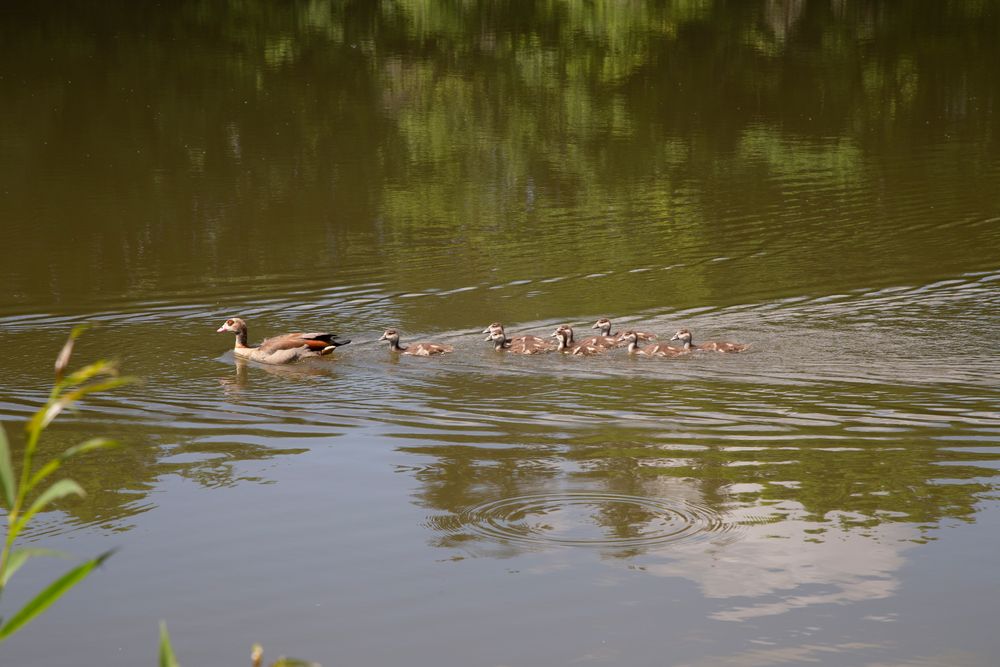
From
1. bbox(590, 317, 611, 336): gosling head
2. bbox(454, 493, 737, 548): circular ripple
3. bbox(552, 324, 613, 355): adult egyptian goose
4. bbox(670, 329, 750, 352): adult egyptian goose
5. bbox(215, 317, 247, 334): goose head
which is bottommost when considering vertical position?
bbox(454, 493, 737, 548): circular ripple

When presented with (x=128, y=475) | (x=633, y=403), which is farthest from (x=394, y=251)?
(x=128, y=475)

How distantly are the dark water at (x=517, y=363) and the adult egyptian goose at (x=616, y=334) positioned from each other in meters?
0.20

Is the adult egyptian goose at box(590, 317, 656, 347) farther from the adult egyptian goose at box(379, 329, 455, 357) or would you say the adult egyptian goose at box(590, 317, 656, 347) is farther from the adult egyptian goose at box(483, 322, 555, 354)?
the adult egyptian goose at box(379, 329, 455, 357)

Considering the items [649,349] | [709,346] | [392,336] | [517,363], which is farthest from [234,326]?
[709,346]

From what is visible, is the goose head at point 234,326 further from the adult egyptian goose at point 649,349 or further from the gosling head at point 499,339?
the adult egyptian goose at point 649,349

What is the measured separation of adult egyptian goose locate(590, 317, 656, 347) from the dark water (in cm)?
20

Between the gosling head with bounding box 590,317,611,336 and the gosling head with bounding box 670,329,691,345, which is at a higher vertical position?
the gosling head with bounding box 590,317,611,336

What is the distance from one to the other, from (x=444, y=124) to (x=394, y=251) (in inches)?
380

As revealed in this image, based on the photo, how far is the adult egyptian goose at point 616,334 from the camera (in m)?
11.2

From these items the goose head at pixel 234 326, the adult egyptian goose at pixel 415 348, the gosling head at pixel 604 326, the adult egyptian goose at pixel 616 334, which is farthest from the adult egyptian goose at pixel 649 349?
the goose head at pixel 234 326

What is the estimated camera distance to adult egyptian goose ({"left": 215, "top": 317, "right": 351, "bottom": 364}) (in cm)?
1143

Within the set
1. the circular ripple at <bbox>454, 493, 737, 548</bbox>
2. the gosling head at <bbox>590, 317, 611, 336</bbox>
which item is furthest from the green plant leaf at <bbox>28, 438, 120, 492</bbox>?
the gosling head at <bbox>590, 317, 611, 336</bbox>

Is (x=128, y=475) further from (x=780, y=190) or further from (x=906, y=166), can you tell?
(x=906, y=166)

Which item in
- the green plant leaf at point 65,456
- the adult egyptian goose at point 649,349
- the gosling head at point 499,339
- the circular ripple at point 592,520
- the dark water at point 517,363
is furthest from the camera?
the gosling head at point 499,339
